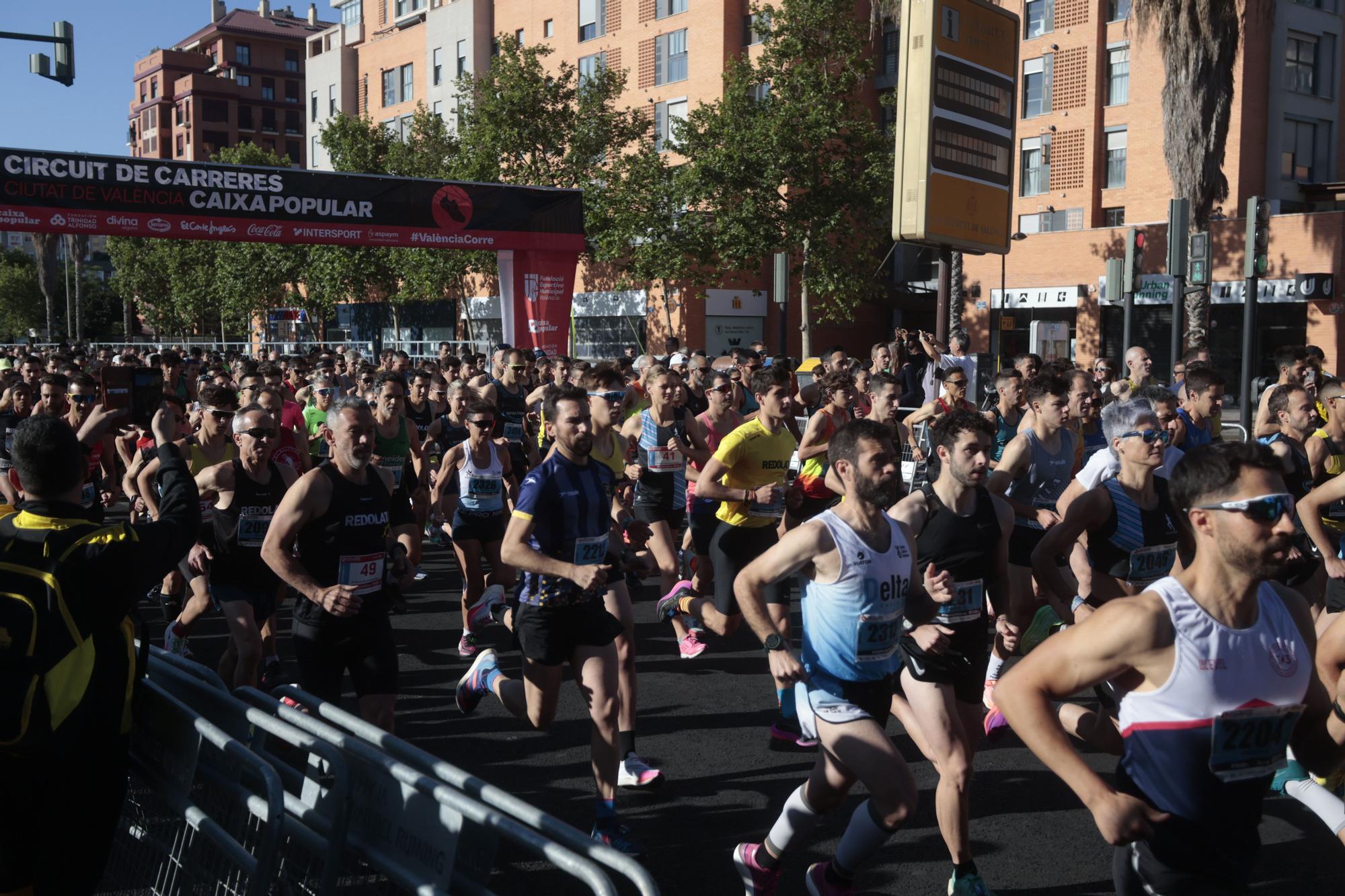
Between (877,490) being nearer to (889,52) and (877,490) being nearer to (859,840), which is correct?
(859,840)

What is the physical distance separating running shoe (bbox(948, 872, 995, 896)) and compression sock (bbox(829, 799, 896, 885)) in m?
0.43

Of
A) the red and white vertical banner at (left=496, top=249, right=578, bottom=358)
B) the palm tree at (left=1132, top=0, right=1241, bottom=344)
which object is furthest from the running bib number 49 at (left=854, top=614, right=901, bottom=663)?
the palm tree at (left=1132, top=0, right=1241, bottom=344)

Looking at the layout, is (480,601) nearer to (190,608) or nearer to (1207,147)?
(190,608)

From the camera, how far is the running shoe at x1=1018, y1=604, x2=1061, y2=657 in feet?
20.7

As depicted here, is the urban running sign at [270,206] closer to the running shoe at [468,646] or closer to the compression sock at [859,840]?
the running shoe at [468,646]

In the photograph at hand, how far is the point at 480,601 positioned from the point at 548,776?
1.77 meters

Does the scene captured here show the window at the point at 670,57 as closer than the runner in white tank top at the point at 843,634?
No

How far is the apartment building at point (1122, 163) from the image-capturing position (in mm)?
35312

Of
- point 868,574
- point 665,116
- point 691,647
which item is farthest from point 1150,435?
point 665,116

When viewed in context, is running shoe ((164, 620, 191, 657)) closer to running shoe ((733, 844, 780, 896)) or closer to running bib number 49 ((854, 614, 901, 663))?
running shoe ((733, 844, 780, 896))

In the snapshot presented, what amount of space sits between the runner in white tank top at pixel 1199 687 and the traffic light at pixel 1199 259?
501 inches

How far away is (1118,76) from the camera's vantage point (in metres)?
38.0

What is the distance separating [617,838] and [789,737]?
179 cm

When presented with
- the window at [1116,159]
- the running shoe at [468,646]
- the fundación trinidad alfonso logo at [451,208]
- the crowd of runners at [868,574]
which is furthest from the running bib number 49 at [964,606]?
the window at [1116,159]
